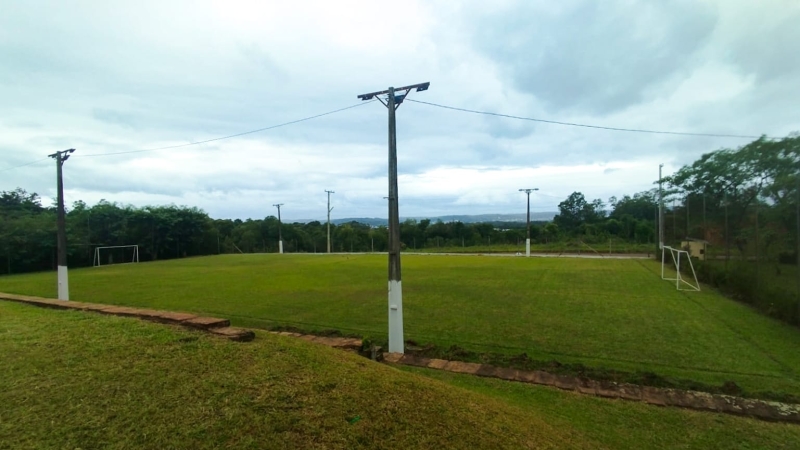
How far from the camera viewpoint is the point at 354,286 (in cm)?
1203

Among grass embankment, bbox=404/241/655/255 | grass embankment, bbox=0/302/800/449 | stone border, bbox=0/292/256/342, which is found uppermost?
stone border, bbox=0/292/256/342

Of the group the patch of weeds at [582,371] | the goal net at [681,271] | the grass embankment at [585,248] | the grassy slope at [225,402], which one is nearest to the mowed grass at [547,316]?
the patch of weeds at [582,371]

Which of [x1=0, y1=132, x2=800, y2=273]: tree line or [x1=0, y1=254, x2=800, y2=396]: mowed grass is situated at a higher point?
[x1=0, y1=132, x2=800, y2=273]: tree line

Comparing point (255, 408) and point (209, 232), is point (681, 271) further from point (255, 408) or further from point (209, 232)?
point (209, 232)

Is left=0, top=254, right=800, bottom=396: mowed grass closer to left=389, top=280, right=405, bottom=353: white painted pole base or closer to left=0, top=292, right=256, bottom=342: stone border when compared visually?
left=389, top=280, right=405, bottom=353: white painted pole base

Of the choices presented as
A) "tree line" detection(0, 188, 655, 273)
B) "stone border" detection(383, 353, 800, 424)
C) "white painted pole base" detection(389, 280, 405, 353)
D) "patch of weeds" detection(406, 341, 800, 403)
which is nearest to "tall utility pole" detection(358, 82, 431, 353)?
"white painted pole base" detection(389, 280, 405, 353)

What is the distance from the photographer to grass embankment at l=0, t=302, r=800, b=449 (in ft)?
6.61

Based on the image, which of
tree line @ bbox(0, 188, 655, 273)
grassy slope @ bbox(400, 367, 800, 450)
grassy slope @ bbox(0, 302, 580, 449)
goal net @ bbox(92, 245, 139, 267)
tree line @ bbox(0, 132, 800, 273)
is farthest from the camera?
goal net @ bbox(92, 245, 139, 267)

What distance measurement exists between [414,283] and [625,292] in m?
5.67

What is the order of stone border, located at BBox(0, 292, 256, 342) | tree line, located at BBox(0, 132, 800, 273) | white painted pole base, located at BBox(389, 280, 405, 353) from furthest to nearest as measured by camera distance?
1. tree line, located at BBox(0, 132, 800, 273)
2. white painted pole base, located at BBox(389, 280, 405, 353)
3. stone border, located at BBox(0, 292, 256, 342)

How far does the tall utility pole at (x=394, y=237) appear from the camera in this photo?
18.3ft

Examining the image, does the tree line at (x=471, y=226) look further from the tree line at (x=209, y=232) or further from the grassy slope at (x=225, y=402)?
the grassy slope at (x=225, y=402)

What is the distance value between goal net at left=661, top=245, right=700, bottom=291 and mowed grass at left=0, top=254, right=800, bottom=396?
477 mm

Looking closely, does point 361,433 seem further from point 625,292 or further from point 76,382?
point 625,292
